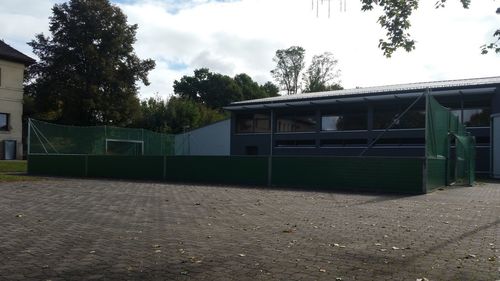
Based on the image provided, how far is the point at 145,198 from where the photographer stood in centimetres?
1504

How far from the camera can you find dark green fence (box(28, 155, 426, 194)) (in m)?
18.4

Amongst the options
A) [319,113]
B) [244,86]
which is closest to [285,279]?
[319,113]

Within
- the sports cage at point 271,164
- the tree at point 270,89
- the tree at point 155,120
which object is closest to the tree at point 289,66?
the tree at point 270,89

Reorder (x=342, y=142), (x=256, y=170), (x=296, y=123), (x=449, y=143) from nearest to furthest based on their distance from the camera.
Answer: (x=449, y=143) → (x=256, y=170) → (x=342, y=142) → (x=296, y=123)

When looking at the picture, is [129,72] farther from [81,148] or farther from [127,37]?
[81,148]

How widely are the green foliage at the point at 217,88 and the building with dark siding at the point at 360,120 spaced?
137 feet

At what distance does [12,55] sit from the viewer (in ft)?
152

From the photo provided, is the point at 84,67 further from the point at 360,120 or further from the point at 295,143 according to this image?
the point at 360,120

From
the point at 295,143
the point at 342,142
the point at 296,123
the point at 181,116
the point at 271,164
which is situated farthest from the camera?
the point at 181,116

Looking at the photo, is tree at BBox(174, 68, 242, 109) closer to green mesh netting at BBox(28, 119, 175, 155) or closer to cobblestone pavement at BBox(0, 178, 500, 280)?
green mesh netting at BBox(28, 119, 175, 155)

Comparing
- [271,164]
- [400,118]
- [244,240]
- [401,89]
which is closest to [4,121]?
[271,164]

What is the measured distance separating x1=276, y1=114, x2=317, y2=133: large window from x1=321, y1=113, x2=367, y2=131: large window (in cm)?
100

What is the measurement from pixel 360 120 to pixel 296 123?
19.1ft

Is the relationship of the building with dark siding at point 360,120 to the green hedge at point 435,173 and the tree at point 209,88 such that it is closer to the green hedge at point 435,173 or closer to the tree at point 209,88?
the green hedge at point 435,173
